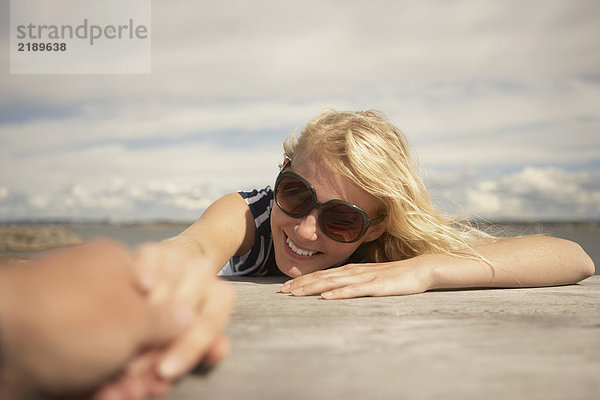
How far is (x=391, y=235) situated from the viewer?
11.0 feet

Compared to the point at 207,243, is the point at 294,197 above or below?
above

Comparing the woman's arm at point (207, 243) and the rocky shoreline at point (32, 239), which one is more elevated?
the woman's arm at point (207, 243)

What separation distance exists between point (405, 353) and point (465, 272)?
157 cm

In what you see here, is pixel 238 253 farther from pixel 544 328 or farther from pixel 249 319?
pixel 544 328

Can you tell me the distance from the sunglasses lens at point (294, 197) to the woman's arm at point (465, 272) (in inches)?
18.8

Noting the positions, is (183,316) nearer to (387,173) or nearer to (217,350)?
(217,350)

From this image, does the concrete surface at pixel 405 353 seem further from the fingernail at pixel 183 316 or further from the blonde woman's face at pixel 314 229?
the blonde woman's face at pixel 314 229

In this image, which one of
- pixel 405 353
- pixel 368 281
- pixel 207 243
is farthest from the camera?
pixel 207 243

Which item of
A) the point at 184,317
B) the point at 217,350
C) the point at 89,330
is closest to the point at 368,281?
the point at 217,350

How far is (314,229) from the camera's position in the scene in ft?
10.0

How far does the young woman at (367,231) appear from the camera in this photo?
2.77 metres

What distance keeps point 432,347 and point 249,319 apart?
0.72 metres

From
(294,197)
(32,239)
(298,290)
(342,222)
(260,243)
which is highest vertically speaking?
(294,197)

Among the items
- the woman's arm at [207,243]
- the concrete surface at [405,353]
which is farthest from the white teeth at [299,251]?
the concrete surface at [405,353]
